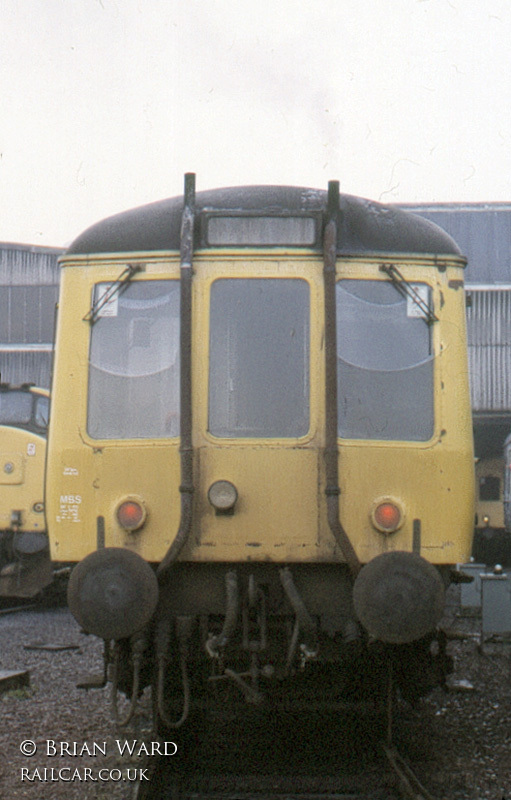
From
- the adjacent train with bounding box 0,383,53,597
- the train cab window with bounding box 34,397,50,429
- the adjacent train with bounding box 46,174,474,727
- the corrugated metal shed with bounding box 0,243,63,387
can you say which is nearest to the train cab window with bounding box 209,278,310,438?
the adjacent train with bounding box 46,174,474,727

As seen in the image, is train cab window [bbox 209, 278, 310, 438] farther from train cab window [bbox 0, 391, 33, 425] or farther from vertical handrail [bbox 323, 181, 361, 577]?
train cab window [bbox 0, 391, 33, 425]

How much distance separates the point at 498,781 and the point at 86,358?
3125mm

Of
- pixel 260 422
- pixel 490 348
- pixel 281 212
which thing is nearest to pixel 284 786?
pixel 260 422

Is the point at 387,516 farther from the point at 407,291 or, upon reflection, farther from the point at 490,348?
the point at 490,348

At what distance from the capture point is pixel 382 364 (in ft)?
17.4

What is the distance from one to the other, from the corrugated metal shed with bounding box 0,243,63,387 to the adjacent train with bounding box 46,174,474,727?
21.7m

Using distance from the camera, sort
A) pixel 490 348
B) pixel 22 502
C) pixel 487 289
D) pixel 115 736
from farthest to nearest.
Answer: pixel 490 348, pixel 487 289, pixel 22 502, pixel 115 736

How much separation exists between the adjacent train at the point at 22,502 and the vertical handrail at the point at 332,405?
332 inches

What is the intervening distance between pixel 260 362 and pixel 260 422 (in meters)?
0.32

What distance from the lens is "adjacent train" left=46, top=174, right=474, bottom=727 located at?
5.14m

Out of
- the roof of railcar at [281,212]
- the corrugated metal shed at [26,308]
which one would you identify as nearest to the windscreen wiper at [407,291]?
the roof of railcar at [281,212]

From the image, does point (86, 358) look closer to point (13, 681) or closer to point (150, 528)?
point (150, 528)

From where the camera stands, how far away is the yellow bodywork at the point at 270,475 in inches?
203

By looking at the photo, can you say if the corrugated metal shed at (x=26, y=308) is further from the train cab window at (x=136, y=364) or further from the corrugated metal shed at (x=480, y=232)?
the train cab window at (x=136, y=364)
